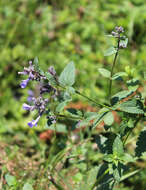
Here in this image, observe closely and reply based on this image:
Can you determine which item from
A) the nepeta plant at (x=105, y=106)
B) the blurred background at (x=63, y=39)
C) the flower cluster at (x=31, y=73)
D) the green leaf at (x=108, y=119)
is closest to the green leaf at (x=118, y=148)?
the nepeta plant at (x=105, y=106)

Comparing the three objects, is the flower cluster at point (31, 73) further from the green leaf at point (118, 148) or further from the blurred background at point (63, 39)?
the blurred background at point (63, 39)

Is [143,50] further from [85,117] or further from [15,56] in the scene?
[85,117]

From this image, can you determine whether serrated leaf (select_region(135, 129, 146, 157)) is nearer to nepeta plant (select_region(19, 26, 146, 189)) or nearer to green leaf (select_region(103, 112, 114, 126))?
nepeta plant (select_region(19, 26, 146, 189))

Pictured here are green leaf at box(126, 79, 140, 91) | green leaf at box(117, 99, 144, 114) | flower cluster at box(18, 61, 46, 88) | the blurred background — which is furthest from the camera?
the blurred background

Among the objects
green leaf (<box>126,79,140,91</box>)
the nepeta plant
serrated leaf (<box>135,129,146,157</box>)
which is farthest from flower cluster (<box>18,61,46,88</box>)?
serrated leaf (<box>135,129,146,157</box>)

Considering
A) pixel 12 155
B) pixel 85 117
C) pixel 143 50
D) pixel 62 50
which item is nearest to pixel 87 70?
pixel 62 50

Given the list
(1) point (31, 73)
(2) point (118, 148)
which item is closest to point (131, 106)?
(2) point (118, 148)
